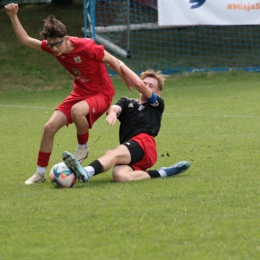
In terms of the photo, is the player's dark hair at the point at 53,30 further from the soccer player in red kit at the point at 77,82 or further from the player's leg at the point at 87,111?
the player's leg at the point at 87,111

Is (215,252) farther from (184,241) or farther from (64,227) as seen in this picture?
(64,227)

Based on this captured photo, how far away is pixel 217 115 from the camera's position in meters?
11.3

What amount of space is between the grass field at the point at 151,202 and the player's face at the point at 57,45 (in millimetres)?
1303

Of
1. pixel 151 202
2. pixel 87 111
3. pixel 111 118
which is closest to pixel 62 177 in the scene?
pixel 111 118

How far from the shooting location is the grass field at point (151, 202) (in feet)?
13.5

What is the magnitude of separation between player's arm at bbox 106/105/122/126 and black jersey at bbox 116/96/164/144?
0.46 ft

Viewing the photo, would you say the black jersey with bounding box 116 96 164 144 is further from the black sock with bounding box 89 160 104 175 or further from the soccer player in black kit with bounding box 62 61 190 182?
the black sock with bounding box 89 160 104 175

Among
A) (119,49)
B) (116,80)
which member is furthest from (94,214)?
(119,49)

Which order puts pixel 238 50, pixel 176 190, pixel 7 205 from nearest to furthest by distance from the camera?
pixel 7 205 → pixel 176 190 → pixel 238 50

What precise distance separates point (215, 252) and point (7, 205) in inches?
80.8

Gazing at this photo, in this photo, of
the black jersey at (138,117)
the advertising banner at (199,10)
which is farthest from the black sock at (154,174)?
the advertising banner at (199,10)

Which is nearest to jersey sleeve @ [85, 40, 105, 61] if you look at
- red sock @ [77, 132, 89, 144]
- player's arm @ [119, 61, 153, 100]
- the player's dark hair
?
player's arm @ [119, 61, 153, 100]

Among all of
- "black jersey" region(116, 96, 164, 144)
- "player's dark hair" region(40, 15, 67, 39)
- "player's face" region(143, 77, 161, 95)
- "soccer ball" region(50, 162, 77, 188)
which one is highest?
"player's dark hair" region(40, 15, 67, 39)

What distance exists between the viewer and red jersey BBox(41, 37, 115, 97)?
21.7 feet
